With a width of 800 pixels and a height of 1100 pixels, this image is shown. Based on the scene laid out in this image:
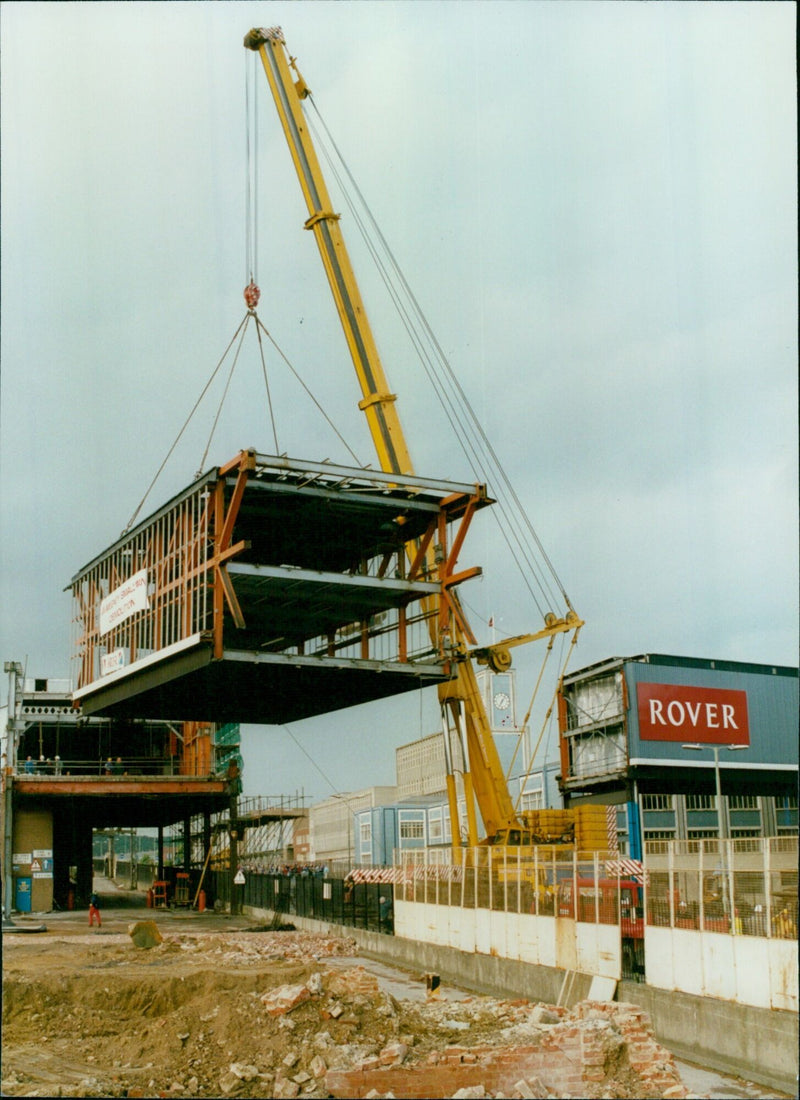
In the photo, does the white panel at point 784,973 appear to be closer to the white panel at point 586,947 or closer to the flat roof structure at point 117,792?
the white panel at point 586,947

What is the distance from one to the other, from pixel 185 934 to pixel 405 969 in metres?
9.80

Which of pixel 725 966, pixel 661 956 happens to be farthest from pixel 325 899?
pixel 725 966

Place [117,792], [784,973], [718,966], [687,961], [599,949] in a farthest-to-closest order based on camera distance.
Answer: [117,792]
[599,949]
[687,961]
[718,966]
[784,973]

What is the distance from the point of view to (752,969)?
901 inches

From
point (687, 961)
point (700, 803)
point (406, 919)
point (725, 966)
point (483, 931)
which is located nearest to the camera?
point (725, 966)

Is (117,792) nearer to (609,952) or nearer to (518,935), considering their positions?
(518,935)

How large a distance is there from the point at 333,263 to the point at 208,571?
678 inches

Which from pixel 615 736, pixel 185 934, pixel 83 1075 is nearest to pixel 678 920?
pixel 83 1075

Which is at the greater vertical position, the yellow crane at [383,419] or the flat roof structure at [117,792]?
A: the yellow crane at [383,419]

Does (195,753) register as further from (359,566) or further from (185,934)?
(359,566)

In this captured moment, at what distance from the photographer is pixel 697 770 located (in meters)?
60.5

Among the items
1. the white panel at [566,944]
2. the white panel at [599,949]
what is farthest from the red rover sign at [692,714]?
the white panel at [599,949]

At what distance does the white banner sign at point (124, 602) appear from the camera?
40094 millimetres

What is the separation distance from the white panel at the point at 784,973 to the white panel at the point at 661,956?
9.91ft
